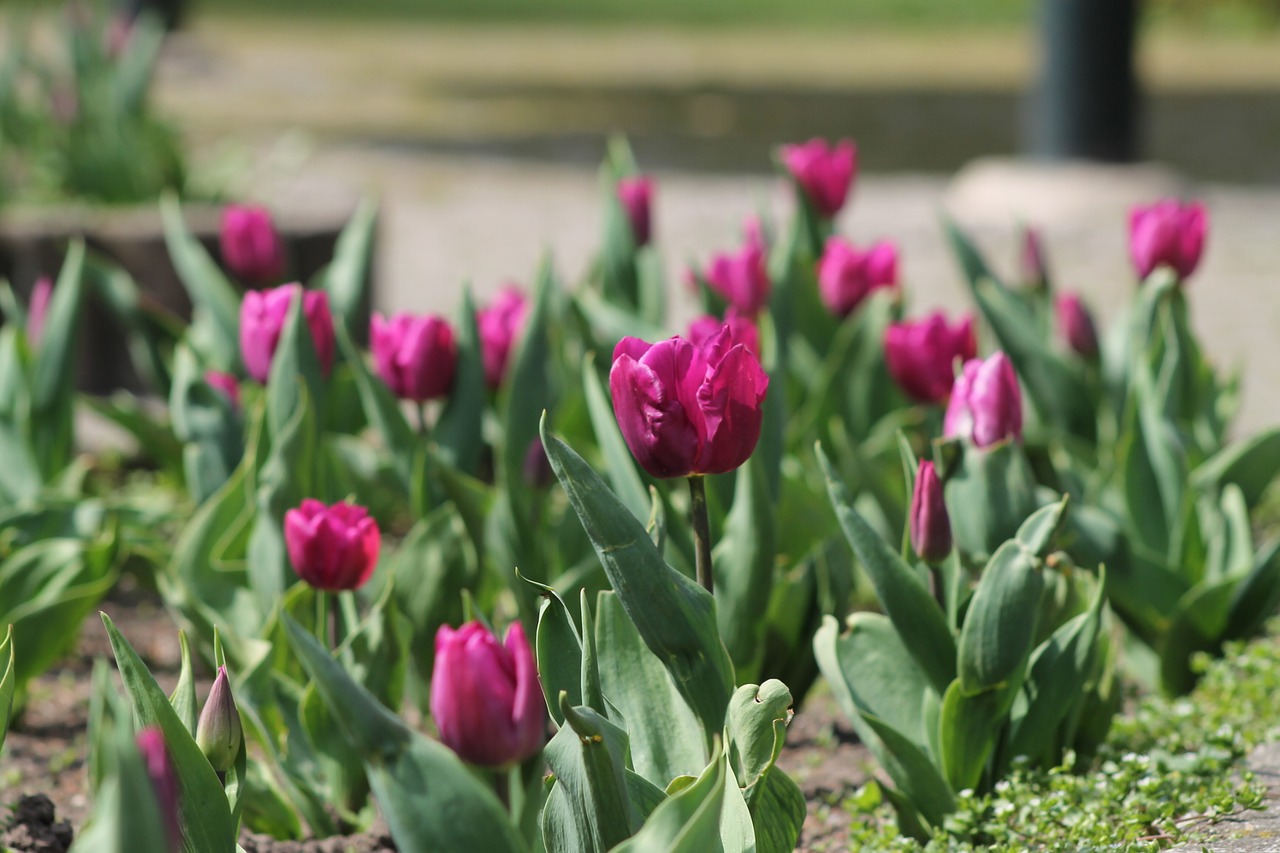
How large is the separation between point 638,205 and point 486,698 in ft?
6.26

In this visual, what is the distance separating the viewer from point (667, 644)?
158cm

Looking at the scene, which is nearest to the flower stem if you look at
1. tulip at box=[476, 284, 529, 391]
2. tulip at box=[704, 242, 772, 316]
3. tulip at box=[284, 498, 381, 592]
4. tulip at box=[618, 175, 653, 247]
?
tulip at box=[284, 498, 381, 592]

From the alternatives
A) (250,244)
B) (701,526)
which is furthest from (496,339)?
(701,526)

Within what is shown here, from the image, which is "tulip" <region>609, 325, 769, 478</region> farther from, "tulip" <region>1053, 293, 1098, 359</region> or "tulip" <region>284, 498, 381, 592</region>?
"tulip" <region>1053, 293, 1098, 359</region>

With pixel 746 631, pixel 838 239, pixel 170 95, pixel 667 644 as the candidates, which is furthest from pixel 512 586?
pixel 170 95

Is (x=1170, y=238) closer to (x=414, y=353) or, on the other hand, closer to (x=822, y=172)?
(x=822, y=172)

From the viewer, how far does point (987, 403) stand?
1.99m

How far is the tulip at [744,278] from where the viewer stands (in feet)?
9.61

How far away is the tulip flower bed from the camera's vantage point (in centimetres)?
146

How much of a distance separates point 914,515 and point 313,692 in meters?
0.74

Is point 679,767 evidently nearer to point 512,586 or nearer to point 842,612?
point 842,612

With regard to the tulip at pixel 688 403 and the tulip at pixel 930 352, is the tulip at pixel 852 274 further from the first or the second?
the tulip at pixel 688 403

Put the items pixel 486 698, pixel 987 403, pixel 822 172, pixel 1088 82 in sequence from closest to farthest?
pixel 486 698
pixel 987 403
pixel 822 172
pixel 1088 82

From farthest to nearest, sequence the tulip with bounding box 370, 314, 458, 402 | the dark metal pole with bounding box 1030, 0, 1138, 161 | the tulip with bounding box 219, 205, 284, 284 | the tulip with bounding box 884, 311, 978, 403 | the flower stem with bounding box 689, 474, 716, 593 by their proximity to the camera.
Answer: the dark metal pole with bounding box 1030, 0, 1138, 161 < the tulip with bounding box 219, 205, 284, 284 < the tulip with bounding box 884, 311, 978, 403 < the tulip with bounding box 370, 314, 458, 402 < the flower stem with bounding box 689, 474, 716, 593
